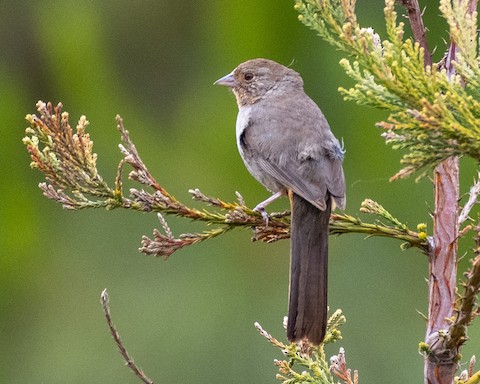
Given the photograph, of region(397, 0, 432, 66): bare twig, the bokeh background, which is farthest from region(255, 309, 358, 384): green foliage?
the bokeh background

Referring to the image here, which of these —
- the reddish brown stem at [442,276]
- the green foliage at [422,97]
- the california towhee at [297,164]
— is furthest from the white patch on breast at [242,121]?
the green foliage at [422,97]

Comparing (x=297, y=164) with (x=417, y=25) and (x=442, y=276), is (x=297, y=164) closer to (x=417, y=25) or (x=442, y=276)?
(x=417, y=25)

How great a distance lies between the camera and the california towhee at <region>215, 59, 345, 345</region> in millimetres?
3678

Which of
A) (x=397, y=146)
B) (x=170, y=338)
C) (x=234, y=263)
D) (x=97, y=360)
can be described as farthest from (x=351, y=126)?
(x=397, y=146)

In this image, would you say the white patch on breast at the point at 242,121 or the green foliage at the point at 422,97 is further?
the white patch on breast at the point at 242,121

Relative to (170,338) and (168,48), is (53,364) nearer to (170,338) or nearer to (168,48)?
(170,338)

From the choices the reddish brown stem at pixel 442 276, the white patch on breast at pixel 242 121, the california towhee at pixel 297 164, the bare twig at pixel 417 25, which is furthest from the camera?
the white patch on breast at pixel 242 121

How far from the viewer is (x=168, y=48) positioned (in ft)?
29.8

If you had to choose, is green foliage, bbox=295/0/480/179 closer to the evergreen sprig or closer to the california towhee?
the evergreen sprig

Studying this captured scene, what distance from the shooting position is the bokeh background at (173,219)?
21.9ft

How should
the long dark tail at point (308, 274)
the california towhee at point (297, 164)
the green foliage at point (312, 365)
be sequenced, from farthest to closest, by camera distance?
1. the california towhee at point (297, 164)
2. the long dark tail at point (308, 274)
3. the green foliage at point (312, 365)

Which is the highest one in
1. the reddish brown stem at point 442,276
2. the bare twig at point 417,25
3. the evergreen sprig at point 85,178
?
the bare twig at point 417,25

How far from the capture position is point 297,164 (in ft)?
14.1

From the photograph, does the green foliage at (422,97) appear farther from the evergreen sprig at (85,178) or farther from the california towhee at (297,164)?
the california towhee at (297,164)
